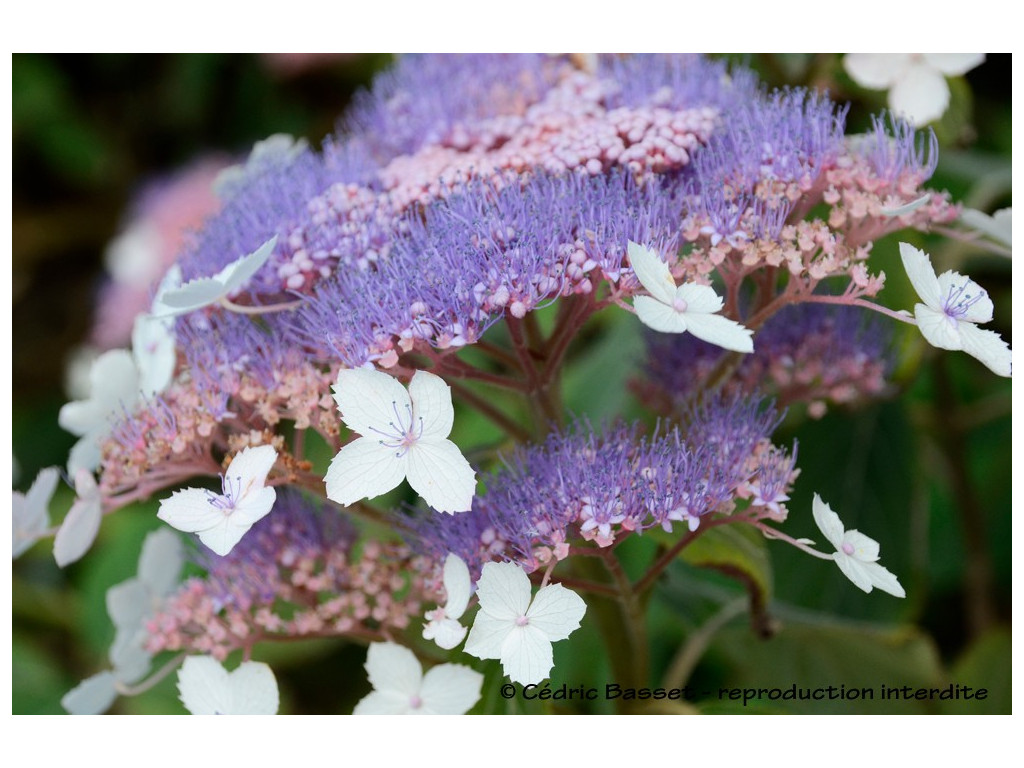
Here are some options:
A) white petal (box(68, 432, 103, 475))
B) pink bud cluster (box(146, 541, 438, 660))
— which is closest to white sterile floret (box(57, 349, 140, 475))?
white petal (box(68, 432, 103, 475))

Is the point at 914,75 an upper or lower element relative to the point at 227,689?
upper

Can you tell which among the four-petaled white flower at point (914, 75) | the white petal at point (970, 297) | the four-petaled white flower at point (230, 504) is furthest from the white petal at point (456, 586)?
the four-petaled white flower at point (914, 75)

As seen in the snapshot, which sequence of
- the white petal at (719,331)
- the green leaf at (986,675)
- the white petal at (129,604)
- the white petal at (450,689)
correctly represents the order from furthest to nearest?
the green leaf at (986,675) → the white petal at (129,604) → the white petal at (450,689) → the white petal at (719,331)

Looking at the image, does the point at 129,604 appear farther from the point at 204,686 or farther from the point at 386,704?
the point at 386,704

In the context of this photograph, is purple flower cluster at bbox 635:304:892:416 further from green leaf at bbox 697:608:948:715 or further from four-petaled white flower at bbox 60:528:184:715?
four-petaled white flower at bbox 60:528:184:715

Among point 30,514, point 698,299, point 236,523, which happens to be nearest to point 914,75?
point 698,299

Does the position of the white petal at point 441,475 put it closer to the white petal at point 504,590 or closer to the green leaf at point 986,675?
the white petal at point 504,590
